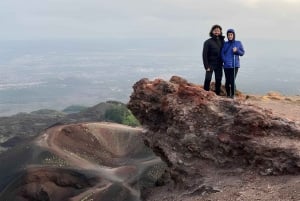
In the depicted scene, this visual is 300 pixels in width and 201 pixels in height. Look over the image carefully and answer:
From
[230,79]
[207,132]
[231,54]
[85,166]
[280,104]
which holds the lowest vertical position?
[85,166]

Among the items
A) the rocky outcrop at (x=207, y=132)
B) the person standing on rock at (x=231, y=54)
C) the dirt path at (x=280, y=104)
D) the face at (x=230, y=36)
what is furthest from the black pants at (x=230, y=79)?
the face at (x=230, y=36)

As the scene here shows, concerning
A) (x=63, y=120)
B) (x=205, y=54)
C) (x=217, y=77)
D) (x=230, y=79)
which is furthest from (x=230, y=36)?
(x=63, y=120)

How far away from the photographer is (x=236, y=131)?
24.2m

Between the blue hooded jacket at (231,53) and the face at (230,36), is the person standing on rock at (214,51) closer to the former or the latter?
the blue hooded jacket at (231,53)

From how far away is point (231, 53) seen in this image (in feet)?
82.8

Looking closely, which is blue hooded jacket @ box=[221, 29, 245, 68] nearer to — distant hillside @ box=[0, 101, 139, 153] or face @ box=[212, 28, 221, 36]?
face @ box=[212, 28, 221, 36]

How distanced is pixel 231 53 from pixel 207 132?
3787mm

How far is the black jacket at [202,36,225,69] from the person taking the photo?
83.9 ft

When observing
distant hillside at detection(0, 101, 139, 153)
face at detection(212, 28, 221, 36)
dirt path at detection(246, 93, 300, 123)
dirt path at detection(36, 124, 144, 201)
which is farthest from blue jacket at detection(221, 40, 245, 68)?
distant hillside at detection(0, 101, 139, 153)

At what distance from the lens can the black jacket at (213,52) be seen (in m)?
25.6

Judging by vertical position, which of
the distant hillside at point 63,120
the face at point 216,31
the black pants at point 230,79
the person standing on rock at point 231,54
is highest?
the face at point 216,31

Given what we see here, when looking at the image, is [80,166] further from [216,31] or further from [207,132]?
[216,31]

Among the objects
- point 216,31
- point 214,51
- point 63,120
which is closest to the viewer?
point 216,31

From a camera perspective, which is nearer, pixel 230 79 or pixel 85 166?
pixel 230 79
